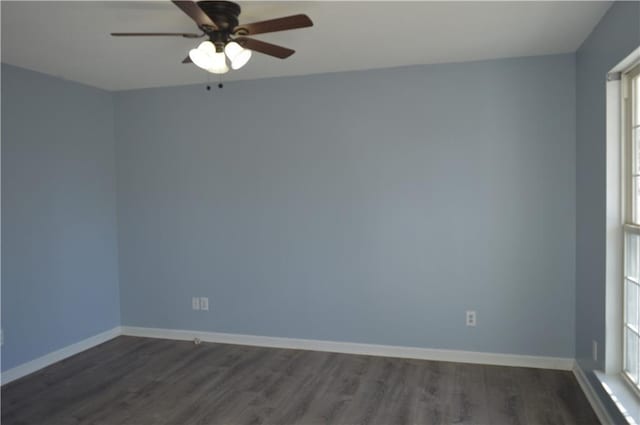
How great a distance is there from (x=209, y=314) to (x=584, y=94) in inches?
143

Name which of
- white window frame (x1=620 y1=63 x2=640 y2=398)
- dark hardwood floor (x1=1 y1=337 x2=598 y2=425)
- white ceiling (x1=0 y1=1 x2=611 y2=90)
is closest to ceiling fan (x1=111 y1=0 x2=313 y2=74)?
white ceiling (x1=0 y1=1 x2=611 y2=90)

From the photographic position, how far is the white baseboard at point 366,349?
346 centimetres

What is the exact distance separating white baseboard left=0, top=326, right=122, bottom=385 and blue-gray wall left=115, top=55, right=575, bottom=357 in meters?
0.25

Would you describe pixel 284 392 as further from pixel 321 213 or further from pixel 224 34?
pixel 224 34

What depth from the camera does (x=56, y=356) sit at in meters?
3.77

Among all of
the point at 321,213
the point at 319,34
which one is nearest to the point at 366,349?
the point at 321,213

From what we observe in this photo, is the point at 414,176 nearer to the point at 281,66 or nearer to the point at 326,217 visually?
the point at 326,217

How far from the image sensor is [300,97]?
3945mm

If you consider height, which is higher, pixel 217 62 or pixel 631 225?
pixel 217 62

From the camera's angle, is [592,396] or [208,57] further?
[592,396]

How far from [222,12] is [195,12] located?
1.07 feet

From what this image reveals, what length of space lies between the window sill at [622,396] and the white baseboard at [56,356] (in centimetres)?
406

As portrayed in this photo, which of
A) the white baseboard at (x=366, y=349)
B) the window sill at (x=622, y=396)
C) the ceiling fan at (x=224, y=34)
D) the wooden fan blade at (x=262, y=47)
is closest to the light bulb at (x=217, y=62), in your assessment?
the ceiling fan at (x=224, y=34)

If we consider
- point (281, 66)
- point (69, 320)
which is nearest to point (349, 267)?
point (281, 66)
